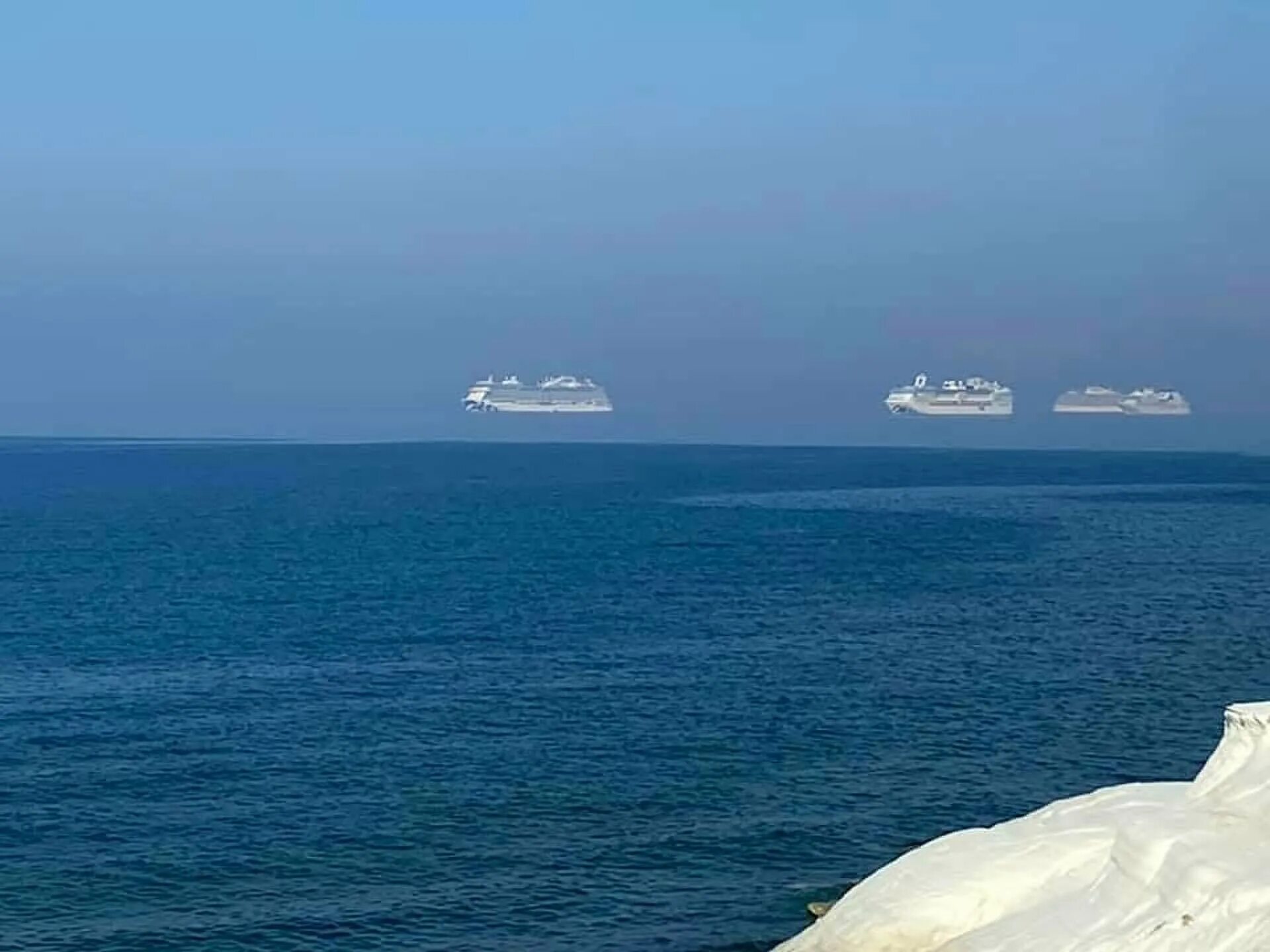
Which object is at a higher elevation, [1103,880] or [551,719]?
[1103,880]

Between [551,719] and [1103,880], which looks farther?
[551,719]

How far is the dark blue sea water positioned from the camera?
39812 mm

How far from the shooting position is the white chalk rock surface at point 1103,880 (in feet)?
90.6

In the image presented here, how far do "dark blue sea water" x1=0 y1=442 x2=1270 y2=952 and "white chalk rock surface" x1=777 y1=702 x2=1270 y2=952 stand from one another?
590 centimetres

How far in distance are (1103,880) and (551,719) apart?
29.8 meters

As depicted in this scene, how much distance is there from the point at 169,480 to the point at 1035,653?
146 m

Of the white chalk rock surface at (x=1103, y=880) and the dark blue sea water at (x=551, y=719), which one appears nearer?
the white chalk rock surface at (x=1103, y=880)

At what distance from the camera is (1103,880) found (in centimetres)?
2992

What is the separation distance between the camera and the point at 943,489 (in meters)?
177

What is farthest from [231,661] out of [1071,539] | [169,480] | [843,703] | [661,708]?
[169,480]

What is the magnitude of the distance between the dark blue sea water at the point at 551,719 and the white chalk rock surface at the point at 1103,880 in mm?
5896

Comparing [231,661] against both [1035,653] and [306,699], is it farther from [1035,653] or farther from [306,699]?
[1035,653]

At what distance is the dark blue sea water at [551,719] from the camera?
39.8m

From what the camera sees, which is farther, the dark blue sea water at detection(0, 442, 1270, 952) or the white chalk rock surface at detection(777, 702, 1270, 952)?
the dark blue sea water at detection(0, 442, 1270, 952)
